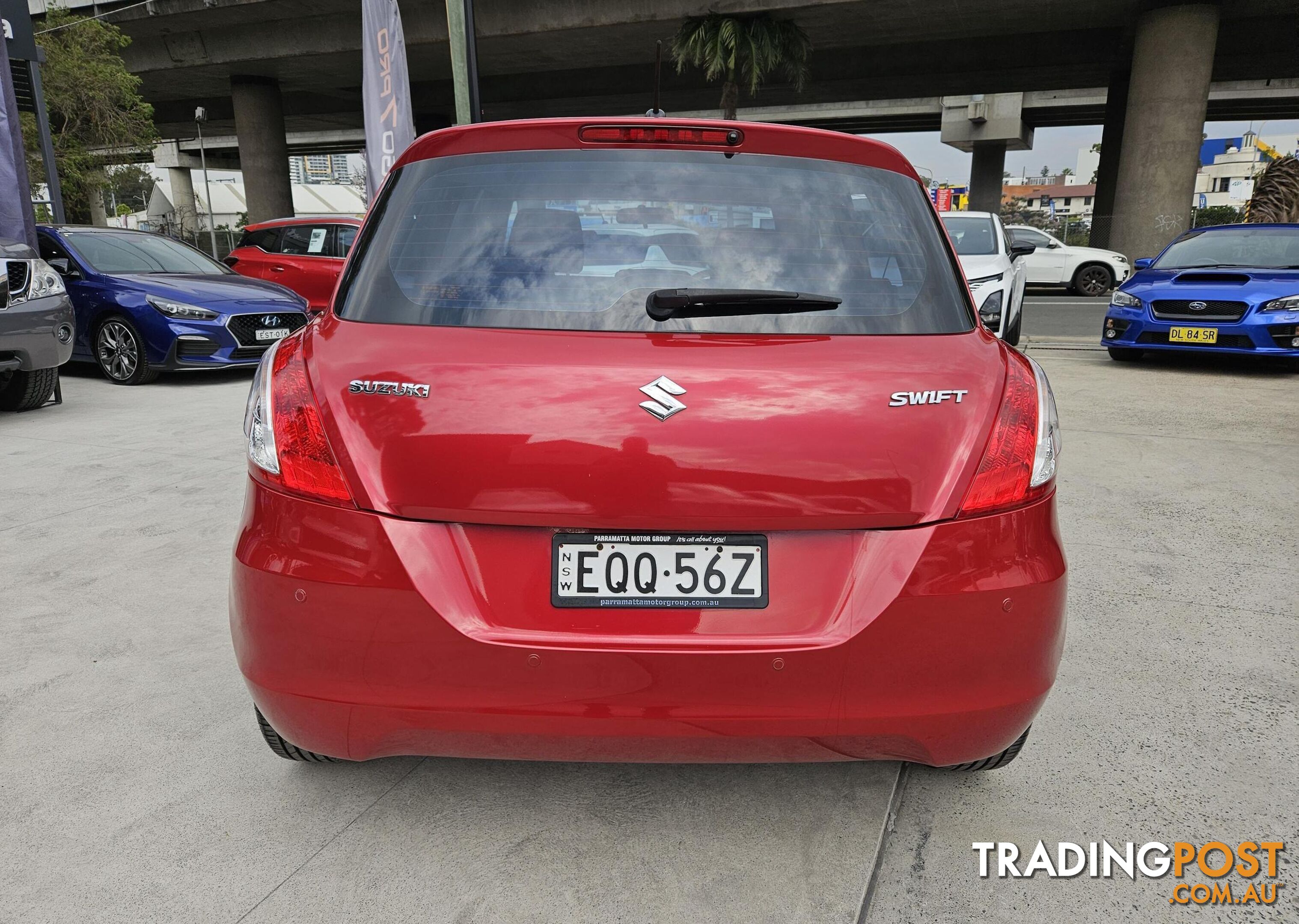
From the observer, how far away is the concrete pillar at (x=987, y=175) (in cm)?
4162

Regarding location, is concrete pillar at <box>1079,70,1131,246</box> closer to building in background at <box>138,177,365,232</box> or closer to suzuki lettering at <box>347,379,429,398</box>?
suzuki lettering at <box>347,379,429,398</box>

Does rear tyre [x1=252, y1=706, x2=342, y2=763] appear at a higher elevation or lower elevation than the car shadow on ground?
higher

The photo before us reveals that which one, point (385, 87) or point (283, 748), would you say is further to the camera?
point (385, 87)

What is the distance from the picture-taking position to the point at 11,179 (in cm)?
898

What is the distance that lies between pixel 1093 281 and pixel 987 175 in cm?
2516

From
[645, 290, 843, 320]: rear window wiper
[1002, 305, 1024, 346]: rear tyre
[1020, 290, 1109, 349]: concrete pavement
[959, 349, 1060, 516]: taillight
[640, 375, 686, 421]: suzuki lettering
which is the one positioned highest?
[645, 290, 843, 320]: rear window wiper

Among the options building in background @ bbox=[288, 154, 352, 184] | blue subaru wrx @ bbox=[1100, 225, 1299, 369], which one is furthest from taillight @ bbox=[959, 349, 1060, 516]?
building in background @ bbox=[288, 154, 352, 184]

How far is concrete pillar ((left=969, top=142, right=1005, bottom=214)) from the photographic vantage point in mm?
41625

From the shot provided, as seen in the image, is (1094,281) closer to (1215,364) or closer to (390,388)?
(1215,364)

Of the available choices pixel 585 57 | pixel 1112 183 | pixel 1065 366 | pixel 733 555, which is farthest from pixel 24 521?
pixel 1112 183

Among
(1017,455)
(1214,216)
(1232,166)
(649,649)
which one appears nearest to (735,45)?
(1017,455)

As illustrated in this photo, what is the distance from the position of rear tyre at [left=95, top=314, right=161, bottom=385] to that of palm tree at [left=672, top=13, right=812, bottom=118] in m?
15.7

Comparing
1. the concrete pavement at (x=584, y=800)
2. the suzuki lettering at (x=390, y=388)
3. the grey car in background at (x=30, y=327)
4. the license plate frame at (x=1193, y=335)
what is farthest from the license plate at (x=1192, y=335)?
the grey car in background at (x=30, y=327)

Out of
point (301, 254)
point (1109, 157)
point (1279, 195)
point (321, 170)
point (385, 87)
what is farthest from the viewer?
point (321, 170)
